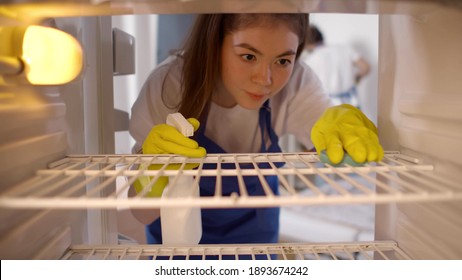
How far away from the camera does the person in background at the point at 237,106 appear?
1016 millimetres

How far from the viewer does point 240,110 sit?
4.82 feet

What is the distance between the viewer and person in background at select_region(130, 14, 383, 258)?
1016 millimetres

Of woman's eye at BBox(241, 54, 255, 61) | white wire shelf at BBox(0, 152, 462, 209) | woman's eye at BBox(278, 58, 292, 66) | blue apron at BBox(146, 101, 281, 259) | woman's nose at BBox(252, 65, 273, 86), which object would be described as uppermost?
woman's eye at BBox(241, 54, 255, 61)

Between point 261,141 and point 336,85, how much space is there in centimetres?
157

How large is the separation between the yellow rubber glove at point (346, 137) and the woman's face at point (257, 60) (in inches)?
10.4

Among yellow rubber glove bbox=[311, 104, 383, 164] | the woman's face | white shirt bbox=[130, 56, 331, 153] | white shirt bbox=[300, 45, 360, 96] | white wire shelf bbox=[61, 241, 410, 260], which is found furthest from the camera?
white shirt bbox=[300, 45, 360, 96]

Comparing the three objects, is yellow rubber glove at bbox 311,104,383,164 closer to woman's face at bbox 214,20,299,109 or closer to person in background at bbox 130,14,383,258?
person in background at bbox 130,14,383,258

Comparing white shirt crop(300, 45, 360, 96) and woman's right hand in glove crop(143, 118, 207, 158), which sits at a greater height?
white shirt crop(300, 45, 360, 96)

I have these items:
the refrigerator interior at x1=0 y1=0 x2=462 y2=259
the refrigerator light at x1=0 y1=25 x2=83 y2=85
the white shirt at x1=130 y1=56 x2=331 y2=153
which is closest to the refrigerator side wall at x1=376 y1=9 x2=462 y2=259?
the refrigerator interior at x1=0 y1=0 x2=462 y2=259

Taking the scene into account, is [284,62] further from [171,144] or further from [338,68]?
[338,68]

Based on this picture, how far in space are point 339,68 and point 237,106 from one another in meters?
1.65

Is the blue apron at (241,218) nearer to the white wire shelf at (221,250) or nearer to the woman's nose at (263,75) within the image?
the woman's nose at (263,75)
